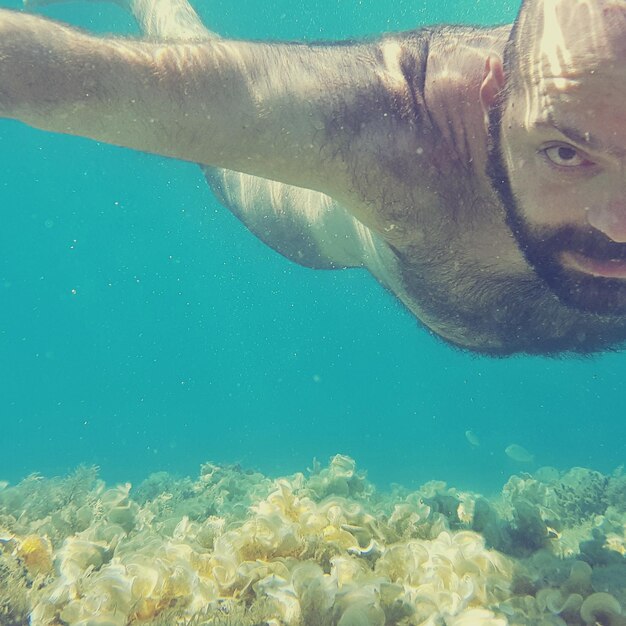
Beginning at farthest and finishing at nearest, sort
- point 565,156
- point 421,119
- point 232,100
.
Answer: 1. point 421,119
2. point 232,100
3. point 565,156

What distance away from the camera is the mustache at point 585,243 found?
211 centimetres

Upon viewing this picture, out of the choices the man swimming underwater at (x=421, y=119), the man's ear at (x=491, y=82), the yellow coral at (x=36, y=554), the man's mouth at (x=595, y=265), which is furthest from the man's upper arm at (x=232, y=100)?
the yellow coral at (x=36, y=554)

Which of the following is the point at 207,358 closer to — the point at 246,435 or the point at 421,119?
the point at 246,435

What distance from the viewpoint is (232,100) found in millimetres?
2111

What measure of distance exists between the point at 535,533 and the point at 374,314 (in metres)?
77.0

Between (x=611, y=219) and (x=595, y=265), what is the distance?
11.9 inches

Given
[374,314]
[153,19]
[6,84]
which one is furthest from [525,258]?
[374,314]

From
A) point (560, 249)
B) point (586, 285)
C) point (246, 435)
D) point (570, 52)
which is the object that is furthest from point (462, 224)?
point (246, 435)

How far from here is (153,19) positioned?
26.3 feet

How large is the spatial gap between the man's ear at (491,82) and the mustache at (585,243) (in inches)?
22.8

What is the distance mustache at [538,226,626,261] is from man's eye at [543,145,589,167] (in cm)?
28

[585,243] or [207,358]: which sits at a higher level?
[207,358]

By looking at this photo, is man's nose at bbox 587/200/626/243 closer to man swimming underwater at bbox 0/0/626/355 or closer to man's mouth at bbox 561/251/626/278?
man swimming underwater at bbox 0/0/626/355

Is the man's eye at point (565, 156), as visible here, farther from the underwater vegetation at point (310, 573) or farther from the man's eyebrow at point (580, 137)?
the underwater vegetation at point (310, 573)
